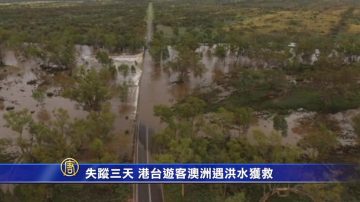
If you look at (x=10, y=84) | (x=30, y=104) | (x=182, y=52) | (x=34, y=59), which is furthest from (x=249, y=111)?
(x=34, y=59)

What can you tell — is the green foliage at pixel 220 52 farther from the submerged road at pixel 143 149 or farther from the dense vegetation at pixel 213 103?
the submerged road at pixel 143 149

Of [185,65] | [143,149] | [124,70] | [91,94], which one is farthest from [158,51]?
[143,149]

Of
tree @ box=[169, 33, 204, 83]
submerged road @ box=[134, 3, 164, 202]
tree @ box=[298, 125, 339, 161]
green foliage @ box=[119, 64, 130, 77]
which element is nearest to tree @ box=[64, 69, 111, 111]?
submerged road @ box=[134, 3, 164, 202]

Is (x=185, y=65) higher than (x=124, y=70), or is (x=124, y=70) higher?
(x=185, y=65)

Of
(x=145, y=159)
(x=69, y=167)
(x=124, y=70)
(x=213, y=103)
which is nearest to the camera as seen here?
(x=69, y=167)

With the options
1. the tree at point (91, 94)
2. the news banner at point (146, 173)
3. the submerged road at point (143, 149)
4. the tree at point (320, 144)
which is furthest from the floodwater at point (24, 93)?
the tree at point (320, 144)

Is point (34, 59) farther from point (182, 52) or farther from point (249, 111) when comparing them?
point (249, 111)

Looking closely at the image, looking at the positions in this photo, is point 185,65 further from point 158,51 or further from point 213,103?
point 213,103

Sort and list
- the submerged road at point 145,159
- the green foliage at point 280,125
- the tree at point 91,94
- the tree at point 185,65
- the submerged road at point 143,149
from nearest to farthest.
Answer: the submerged road at point 145,159 < the submerged road at point 143,149 < the green foliage at point 280,125 < the tree at point 91,94 < the tree at point 185,65

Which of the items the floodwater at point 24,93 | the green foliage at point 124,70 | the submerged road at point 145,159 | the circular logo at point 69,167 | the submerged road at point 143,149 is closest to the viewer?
the circular logo at point 69,167
